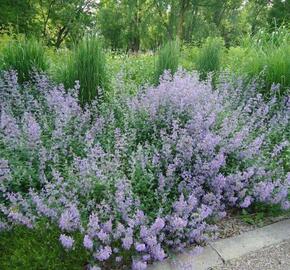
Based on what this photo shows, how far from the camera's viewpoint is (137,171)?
3260 millimetres

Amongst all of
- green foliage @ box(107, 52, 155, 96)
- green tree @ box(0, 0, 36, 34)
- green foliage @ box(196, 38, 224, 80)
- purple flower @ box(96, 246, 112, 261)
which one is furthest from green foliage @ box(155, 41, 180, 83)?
green tree @ box(0, 0, 36, 34)

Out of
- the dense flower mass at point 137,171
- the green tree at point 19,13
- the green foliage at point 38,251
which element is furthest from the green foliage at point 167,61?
the green tree at point 19,13

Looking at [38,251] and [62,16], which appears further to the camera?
[62,16]

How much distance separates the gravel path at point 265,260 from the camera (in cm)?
290

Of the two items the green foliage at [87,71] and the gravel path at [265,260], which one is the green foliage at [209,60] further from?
the gravel path at [265,260]

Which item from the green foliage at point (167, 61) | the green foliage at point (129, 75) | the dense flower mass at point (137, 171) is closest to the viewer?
the dense flower mass at point (137, 171)

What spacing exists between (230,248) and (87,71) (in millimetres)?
2801

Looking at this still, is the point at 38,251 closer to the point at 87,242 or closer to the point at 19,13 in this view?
the point at 87,242

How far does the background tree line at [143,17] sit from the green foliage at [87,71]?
10.7 meters

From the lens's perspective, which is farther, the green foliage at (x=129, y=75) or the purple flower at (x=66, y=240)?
the green foliage at (x=129, y=75)

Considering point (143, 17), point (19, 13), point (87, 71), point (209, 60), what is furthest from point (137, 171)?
point (143, 17)

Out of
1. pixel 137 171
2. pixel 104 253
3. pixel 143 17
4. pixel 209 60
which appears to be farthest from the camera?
pixel 143 17

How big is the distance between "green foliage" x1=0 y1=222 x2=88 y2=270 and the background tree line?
13147 millimetres

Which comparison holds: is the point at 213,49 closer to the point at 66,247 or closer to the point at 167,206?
the point at 167,206
